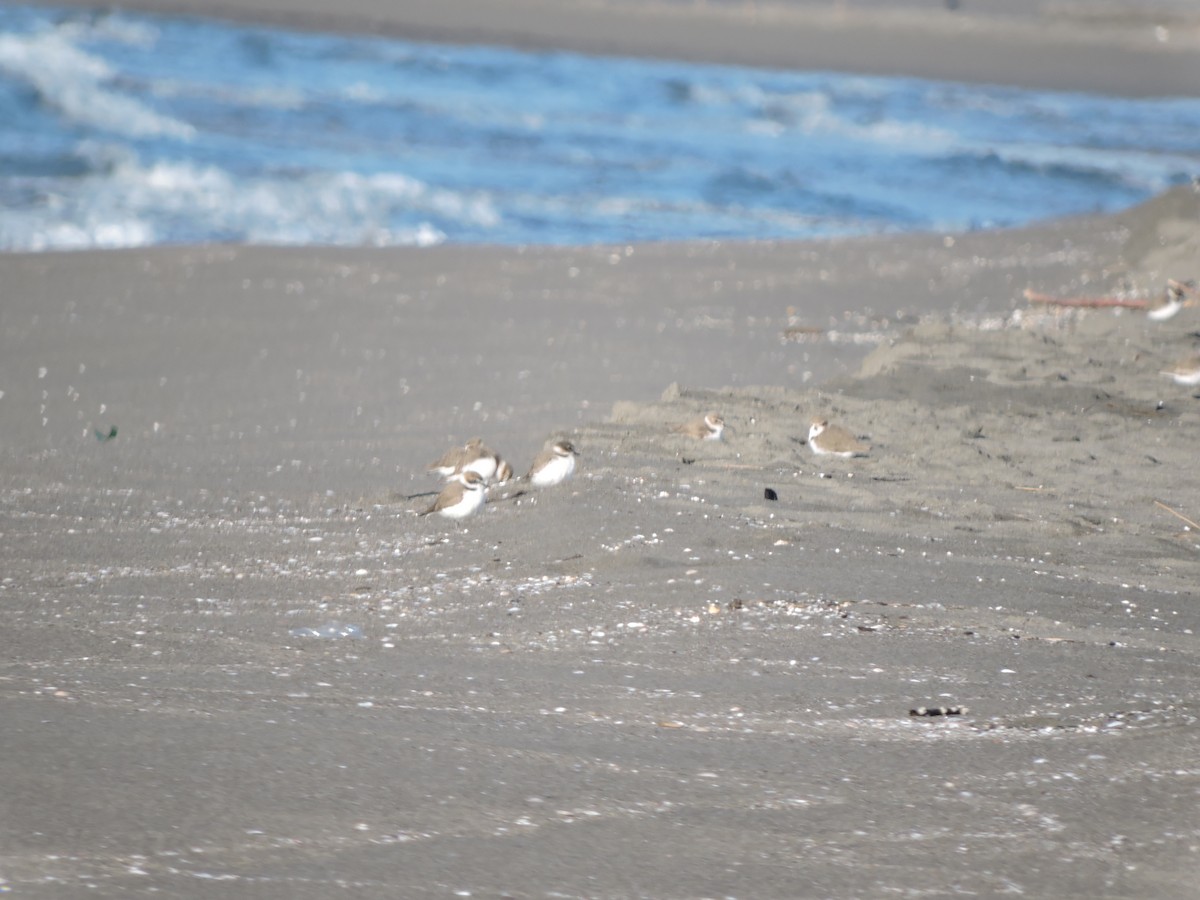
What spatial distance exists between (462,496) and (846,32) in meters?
45.2

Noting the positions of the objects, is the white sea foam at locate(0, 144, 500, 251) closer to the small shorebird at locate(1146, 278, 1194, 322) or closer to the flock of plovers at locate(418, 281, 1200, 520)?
the small shorebird at locate(1146, 278, 1194, 322)

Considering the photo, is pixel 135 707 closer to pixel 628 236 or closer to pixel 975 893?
pixel 975 893

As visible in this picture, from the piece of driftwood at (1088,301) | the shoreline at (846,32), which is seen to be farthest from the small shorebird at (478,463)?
the shoreline at (846,32)

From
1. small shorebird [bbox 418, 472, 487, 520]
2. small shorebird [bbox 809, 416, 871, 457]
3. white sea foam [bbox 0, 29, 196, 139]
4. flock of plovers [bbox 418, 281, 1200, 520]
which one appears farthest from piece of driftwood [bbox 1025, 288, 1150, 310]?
white sea foam [bbox 0, 29, 196, 139]

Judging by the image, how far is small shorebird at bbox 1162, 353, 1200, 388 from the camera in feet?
23.3

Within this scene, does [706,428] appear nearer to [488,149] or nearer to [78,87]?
[488,149]

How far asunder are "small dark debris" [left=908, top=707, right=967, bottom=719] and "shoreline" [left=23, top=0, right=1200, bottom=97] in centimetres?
3437

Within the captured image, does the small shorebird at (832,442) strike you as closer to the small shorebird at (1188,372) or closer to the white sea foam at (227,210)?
the small shorebird at (1188,372)

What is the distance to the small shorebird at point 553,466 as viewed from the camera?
16.4 ft

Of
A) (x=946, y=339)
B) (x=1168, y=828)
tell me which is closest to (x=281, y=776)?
(x=1168, y=828)

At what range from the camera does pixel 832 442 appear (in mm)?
5520

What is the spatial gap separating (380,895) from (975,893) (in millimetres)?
1027

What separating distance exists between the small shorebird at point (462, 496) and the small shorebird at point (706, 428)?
1.12 metres

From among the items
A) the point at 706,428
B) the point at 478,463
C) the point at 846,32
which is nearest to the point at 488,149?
the point at 706,428
